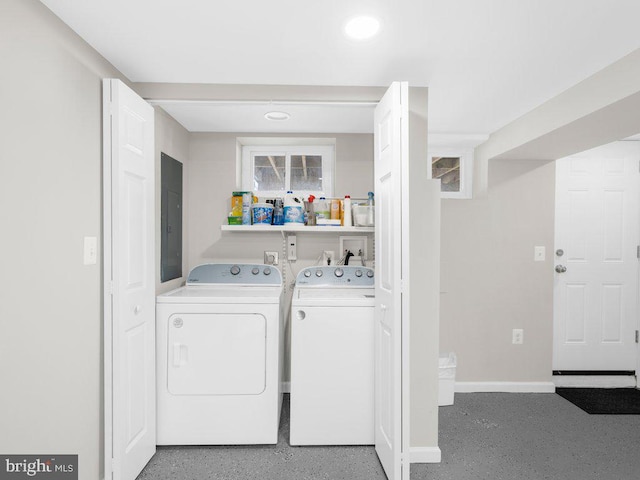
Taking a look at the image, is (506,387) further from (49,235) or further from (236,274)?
(49,235)

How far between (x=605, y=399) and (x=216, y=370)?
3.02 metres

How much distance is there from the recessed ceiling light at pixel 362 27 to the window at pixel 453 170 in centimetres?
206

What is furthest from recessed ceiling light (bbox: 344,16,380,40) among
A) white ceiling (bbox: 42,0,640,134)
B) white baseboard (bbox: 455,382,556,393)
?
white baseboard (bbox: 455,382,556,393)

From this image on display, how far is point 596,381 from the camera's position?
136 inches

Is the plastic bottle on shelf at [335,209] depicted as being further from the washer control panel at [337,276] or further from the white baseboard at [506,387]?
the white baseboard at [506,387]

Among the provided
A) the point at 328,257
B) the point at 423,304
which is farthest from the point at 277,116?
the point at 423,304

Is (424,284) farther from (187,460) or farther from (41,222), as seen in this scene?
(41,222)

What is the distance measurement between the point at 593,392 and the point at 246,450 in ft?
9.42

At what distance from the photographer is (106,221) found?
1.83 metres

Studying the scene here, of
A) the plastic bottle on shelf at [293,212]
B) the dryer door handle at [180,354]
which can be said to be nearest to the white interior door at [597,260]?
the plastic bottle on shelf at [293,212]

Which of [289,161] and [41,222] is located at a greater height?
[289,161]

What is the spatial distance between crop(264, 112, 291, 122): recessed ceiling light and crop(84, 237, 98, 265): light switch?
1358 millimetres

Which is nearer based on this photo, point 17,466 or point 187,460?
point 17,466

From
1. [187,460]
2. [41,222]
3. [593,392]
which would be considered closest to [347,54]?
[41,222]
